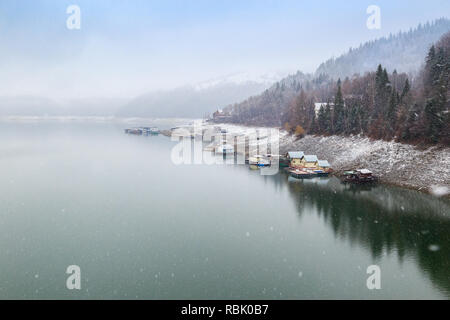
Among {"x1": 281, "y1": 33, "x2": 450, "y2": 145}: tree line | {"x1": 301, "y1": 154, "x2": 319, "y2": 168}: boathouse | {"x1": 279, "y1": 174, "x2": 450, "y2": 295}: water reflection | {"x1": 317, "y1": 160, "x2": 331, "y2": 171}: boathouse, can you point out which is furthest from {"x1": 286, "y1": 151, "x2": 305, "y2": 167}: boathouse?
{"x1": 281, "y1": 33, "x2": 450, "y2": 145}: tree line

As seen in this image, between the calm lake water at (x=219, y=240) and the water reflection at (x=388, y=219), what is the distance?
4.4 inches

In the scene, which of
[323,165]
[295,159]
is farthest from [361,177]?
[295,159]

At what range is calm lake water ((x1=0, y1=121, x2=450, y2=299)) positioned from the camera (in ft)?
63.1

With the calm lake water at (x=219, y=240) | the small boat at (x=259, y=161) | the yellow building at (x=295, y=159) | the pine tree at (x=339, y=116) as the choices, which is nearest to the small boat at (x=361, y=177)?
the calm lake water at (x=219, y=240)

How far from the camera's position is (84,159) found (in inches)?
2768

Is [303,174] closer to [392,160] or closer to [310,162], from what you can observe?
[310,162]

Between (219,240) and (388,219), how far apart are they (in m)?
18.4

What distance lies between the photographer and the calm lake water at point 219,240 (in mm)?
19234

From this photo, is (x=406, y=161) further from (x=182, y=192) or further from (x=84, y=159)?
(x=84, y=159)

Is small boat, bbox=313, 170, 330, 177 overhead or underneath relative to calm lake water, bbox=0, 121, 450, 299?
overhead

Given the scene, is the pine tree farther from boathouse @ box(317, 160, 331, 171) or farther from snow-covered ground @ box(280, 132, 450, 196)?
boathouse @ box(317, 160, 331, 171)

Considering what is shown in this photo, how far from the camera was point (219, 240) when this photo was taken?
26.3m

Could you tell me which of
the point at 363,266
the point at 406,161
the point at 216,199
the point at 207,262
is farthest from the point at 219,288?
the point at 406,161

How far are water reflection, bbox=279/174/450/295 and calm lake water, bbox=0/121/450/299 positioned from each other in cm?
11
